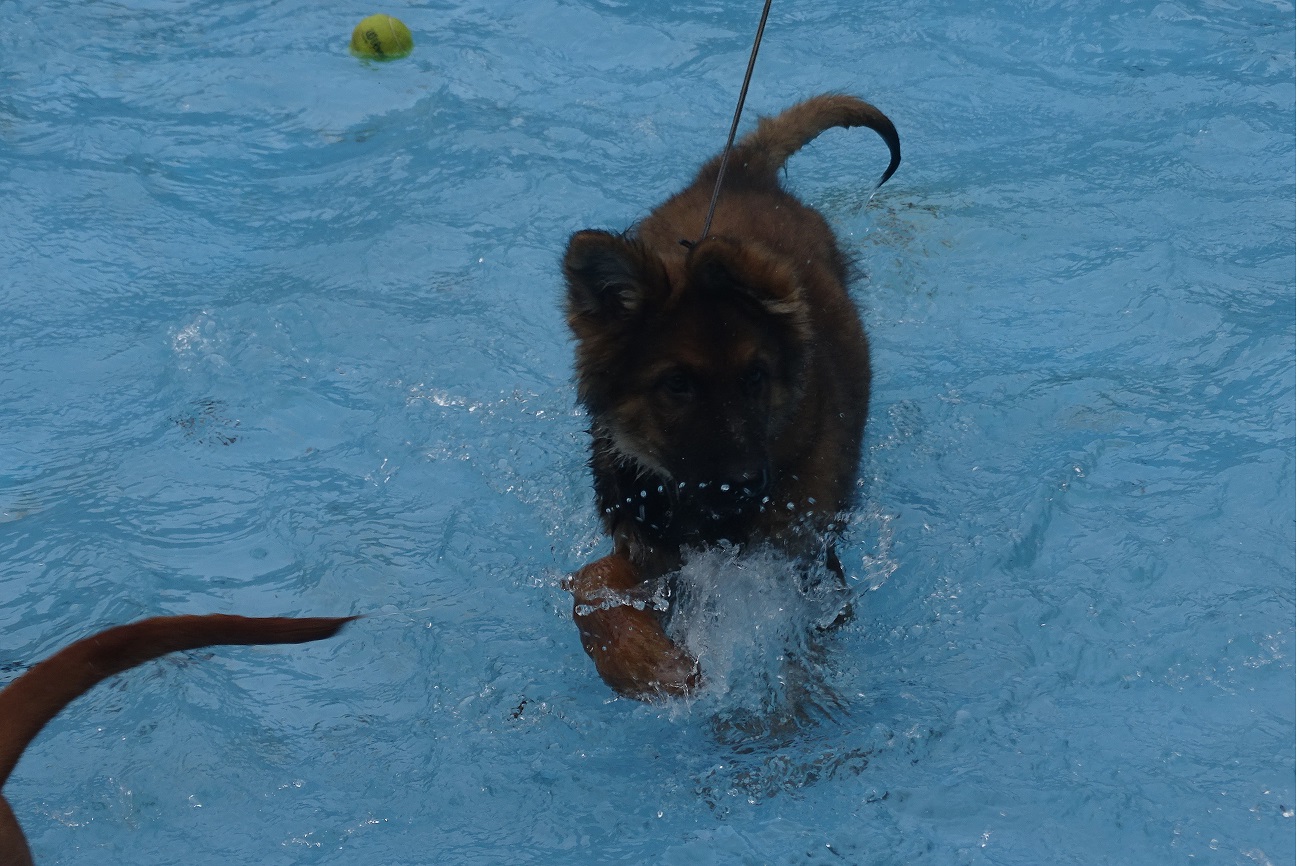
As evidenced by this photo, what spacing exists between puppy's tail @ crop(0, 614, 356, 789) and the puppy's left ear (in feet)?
5.35

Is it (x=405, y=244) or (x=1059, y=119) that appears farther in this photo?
(x=1059, y=119)

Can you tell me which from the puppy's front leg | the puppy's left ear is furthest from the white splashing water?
the puppy's left ear

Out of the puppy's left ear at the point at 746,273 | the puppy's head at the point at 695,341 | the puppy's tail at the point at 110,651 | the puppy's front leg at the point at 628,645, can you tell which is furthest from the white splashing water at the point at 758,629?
the puppy's tail at the point at 110,651

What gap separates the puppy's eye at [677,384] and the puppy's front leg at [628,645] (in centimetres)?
73

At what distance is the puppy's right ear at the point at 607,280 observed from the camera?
367cm

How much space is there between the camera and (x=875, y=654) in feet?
14.5

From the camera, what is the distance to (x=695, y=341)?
12.5 ft

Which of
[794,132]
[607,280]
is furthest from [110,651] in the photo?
[794,132]

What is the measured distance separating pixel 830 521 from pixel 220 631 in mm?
2250

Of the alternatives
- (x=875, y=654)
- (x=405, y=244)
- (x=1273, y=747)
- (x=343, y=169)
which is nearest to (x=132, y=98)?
(x=343, y=169)

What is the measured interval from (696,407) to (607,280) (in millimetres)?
469

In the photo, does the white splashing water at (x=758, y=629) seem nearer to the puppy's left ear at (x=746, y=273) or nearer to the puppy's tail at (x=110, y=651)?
the puppy's left ear at (x=746, y=273)

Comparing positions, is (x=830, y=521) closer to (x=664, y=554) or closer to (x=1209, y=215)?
(x=664, y=554)

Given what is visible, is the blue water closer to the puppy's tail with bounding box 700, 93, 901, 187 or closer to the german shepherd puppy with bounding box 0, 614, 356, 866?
the puppy's tail with bounding box 700, 93, 901, 187
